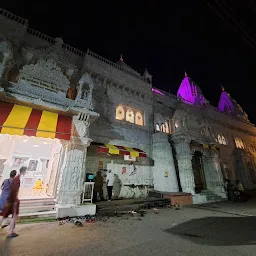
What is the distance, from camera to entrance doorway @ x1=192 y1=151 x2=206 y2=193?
545 inches

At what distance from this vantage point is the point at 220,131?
68.2 feet

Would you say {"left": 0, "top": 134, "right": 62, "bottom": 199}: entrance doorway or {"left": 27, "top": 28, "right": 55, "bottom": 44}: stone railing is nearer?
{"left": 0, "top": 134, "right": 62, "bottom": 199}: entrance doorway

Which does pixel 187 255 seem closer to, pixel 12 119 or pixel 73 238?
pixel 73 238

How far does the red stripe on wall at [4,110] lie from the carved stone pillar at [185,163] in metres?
12.0

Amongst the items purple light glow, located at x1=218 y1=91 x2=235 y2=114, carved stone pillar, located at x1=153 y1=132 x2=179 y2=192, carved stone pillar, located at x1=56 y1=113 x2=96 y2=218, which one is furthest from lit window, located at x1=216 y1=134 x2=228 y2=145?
carved stone pillar, located at x1=56 y1=113 x2=96 y2=218

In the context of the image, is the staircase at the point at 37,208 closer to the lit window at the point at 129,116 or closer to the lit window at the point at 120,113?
the lit window at the point at 120,113

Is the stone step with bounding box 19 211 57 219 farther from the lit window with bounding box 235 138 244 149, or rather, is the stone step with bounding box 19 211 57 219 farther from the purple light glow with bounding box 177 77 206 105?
the lit window with bounding box 235 138 244 149

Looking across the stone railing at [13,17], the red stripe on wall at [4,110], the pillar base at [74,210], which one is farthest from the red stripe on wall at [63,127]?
the stone railing at [13,17]

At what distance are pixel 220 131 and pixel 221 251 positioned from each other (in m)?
20.4

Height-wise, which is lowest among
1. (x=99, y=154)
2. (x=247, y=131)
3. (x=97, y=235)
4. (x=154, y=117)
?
(x=97, y=235)

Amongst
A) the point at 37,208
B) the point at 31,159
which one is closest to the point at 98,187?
the point at 37,208

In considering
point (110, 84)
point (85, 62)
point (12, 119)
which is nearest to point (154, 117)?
point (110, 84)

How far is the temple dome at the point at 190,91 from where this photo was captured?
25.0m

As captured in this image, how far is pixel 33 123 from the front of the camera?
693 centimetres
